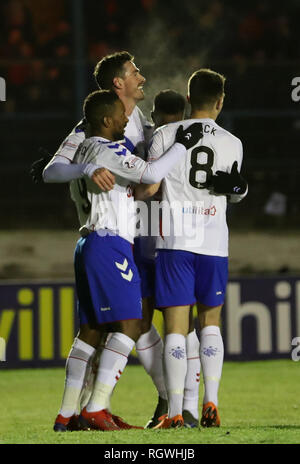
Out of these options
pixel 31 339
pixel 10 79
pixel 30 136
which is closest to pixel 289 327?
pixel 31 339

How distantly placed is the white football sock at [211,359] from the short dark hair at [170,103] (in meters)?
1.21

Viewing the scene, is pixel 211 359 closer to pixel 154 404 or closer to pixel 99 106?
pixel 99 106

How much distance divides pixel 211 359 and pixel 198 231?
0.67 meters

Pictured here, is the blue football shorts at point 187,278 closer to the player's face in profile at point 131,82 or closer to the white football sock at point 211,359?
the white football sock at point 211,359

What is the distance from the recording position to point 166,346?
5.54m

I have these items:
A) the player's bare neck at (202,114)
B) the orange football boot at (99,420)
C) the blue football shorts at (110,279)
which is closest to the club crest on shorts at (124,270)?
the blue football shorts at (110,279)

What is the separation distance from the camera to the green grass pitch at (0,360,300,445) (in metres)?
4.94

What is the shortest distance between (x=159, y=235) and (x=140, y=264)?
27 cm

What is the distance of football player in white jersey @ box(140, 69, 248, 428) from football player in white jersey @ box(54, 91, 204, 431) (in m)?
0.16

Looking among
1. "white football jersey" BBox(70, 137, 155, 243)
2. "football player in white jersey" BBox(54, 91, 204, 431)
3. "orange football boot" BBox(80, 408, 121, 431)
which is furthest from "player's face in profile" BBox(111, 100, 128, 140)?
"orange football boot" BBox(80, 408, 121, 431)

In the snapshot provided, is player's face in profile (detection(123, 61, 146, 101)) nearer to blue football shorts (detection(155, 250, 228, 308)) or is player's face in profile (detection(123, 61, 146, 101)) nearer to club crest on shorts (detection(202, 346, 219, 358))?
blue football shorts (detection(155, 250, 228, 308))

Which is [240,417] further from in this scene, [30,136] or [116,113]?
[30,136]

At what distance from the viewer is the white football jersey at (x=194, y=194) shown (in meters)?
5.57

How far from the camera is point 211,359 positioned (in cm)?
562
